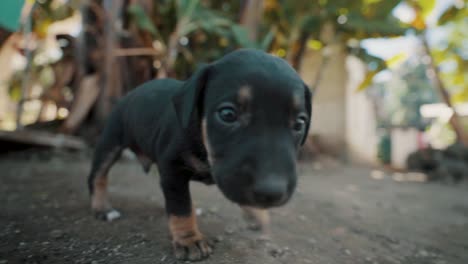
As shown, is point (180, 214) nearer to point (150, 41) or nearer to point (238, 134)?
point (238, 134)

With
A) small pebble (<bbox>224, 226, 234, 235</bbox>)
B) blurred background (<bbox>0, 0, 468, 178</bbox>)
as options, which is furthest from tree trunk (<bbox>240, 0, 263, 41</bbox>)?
small pebble (<bbox>224, 226, 234, 235</bbox>)

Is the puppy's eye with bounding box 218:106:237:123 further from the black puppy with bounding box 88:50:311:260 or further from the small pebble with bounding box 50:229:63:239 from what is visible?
the small pebble with bounding box 50:229:63:239

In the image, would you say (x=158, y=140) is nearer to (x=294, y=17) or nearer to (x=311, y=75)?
(x=294, y=17)

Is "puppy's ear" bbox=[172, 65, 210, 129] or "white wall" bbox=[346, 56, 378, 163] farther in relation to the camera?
"white wall" bbox=[346, 56, 378, 163]

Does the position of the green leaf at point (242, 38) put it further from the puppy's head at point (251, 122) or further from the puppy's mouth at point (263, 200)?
the puppy's mouth at point (263, 200)

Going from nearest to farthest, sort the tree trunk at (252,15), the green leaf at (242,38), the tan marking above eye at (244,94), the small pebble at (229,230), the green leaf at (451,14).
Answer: the tan marking above eye at (244,94), the small pebble at (229,230), the green leaf at (242,38), the tree trunk at (252,15), the green leaf at (451,14)

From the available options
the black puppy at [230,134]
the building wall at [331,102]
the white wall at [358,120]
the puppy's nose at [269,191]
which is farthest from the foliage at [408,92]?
the puppy's nose at [269,191]
